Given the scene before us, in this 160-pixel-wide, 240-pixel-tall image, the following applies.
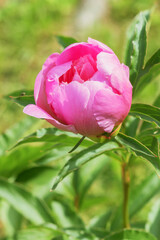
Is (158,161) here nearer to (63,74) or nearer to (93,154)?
(93,154)

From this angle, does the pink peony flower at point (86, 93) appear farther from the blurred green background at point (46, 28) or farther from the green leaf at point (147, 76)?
the blurred green background at point (46, 28)

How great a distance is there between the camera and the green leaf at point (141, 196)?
126cm

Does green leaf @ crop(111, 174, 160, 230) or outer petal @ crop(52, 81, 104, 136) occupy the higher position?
outer petal @ crop(52, 81, 104, 136)

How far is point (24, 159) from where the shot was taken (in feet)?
4.48

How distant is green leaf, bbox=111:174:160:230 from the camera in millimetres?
1261

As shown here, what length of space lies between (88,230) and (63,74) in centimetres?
53

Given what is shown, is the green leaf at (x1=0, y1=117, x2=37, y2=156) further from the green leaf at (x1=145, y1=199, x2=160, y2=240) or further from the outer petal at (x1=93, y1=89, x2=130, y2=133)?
the outer petal at (x1=93, y1=89, x2=130, y2=133)

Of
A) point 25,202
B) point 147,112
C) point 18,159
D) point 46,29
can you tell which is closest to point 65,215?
point 25,202

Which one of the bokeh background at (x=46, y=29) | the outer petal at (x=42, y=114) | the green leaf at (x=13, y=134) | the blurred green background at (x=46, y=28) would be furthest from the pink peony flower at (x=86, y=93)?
the blurred green background at (x=46, y=28)

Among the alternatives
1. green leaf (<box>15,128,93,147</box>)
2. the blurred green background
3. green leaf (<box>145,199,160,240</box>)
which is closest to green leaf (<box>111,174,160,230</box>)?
green leaf (<box>145,199,160,240</box>)

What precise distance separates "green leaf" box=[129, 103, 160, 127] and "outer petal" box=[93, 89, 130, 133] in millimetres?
75

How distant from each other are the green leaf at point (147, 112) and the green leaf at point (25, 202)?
0.52 metres

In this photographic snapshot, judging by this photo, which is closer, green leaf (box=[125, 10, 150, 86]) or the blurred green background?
green leaf (box=[125, 10, 150, 86])

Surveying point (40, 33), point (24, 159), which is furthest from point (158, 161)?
point (40, 33)
